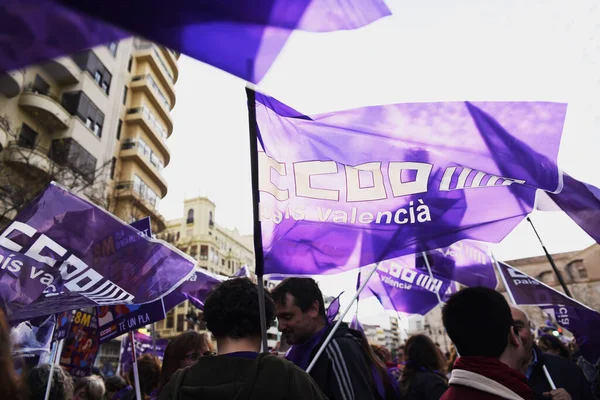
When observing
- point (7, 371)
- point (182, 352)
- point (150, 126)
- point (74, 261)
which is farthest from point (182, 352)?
point (150, 126)

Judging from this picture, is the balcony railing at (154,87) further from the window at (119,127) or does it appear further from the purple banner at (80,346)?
the purple banner at (80,346)

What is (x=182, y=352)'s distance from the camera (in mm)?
3393

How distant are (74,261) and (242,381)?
7.85 ft

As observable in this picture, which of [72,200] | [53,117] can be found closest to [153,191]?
[53,117]

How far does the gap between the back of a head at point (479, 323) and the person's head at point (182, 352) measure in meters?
2.16

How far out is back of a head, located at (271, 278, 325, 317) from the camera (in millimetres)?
2953

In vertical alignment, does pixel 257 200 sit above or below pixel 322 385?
above

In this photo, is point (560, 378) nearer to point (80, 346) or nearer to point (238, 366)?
point (238, 366)

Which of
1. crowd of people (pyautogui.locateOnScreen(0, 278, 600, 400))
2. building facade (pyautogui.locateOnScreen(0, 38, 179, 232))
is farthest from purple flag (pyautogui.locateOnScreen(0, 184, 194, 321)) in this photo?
building facade (pyautogui.locateOnScreen(0, 38, 179, 232))

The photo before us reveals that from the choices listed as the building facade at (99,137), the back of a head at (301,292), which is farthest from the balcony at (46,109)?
the back of a head at (301,292)

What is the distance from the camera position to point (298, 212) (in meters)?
3.06

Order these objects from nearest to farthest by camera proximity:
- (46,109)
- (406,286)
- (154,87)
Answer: (406,286)
(46,109)
(154,87)

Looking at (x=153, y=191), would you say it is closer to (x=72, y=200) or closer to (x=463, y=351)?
(x=72, y=200)

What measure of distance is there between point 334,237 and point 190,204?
59.7 meters
